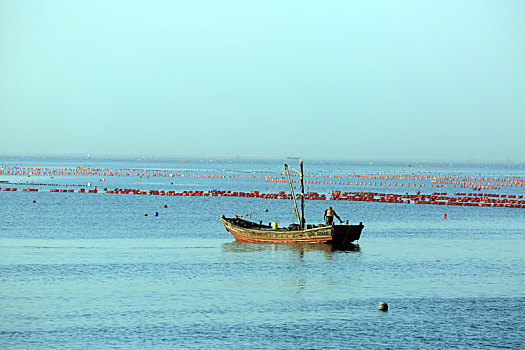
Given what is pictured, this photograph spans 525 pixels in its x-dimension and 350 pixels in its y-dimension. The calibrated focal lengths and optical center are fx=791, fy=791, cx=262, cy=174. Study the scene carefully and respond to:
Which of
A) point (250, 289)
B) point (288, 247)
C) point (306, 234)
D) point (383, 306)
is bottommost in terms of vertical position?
point (288, 247)

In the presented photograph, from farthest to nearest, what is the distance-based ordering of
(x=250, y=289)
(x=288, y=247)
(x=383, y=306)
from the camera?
(x=288, y=247), (x=250, y=289), (x=383, y=306)

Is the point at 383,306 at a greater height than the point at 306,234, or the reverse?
the point at 306,234

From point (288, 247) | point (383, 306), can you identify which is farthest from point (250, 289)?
point (288, 247)

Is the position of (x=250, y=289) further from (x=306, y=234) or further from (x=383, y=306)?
(x=306, y=234)

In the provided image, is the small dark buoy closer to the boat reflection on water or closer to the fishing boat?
the boat reflection on water

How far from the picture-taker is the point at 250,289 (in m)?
52.1

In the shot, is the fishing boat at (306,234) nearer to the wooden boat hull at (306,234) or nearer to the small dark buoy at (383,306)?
the wooden boat hull at (306,234)

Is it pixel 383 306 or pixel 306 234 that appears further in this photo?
pixel 306 234

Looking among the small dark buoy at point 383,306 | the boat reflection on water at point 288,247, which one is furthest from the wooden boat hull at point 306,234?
the small dark buoy at point 383,306

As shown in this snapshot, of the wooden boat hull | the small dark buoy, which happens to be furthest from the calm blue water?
the wooden boat hull

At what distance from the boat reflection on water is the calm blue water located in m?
0.29

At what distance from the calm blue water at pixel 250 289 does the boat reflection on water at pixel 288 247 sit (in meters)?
0.29

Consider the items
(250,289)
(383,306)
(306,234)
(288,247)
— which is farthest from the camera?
(288,247)

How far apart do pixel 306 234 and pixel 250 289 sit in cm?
2428
